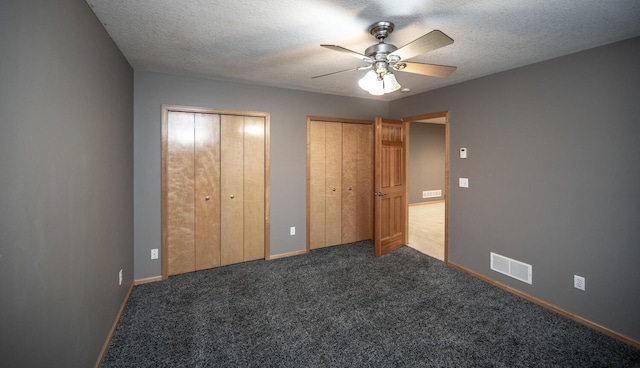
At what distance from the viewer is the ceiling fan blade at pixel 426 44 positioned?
1546mm

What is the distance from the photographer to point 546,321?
2.43m

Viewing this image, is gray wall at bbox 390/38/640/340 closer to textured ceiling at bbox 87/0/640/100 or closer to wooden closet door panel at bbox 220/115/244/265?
textured ceiling at bbox 87/0/640/100

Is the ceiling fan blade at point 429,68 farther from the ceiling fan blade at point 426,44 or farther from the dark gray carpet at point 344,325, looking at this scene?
the dark gray carpet at point 344,325

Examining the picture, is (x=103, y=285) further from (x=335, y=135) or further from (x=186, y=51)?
(x=335, y=135)

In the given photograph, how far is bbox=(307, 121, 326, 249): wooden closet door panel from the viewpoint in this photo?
4.10 meters

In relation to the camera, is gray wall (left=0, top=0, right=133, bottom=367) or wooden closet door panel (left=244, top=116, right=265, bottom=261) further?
wooden closet door panel (left=244, top=116, right=265, bottom=261)

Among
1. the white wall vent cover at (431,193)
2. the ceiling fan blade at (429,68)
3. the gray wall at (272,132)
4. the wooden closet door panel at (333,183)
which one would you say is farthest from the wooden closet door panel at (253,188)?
the white wall vent cover at (431,193)

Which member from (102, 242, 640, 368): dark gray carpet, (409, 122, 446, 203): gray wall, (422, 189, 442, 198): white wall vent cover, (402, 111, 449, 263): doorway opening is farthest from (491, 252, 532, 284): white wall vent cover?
(422, 189, 442, 198): white wall vent cover

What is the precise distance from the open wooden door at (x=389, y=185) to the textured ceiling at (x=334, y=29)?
1264mm

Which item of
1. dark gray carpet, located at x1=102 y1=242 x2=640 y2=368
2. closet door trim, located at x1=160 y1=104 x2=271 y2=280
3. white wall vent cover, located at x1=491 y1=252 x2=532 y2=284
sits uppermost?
closet door trim, located at x1=160 y1=104 x2=271 y2=280

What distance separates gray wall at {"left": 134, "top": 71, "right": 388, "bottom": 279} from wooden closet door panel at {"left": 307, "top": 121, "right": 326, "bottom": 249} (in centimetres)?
14

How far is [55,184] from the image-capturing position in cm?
135

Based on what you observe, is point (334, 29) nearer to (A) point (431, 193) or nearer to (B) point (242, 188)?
(B) point (242, 188)

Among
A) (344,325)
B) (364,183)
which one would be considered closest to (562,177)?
(344,325)
